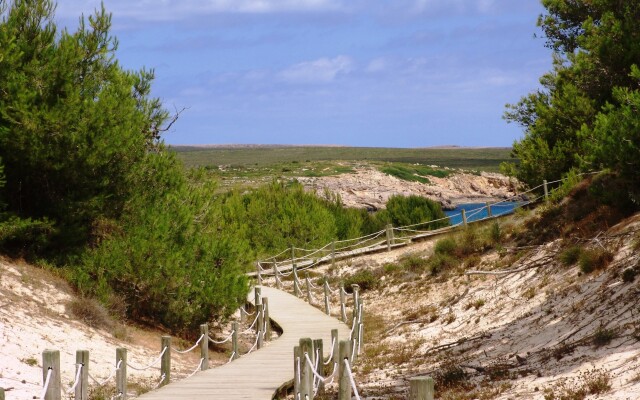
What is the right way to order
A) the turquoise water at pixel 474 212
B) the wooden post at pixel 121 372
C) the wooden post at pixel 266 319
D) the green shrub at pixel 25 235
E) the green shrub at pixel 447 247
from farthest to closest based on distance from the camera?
the turquoise water at pixel 474 212 → the green shrub at pixel 447 247 → the wooden post at pixel 266 319 → the green shrub at pixel 25 235 → the wooden post at pixel 121 372

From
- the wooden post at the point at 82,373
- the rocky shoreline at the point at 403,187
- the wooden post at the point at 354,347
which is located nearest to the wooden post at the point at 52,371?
the wooden post at the point at 82,373

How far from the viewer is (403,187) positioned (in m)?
150

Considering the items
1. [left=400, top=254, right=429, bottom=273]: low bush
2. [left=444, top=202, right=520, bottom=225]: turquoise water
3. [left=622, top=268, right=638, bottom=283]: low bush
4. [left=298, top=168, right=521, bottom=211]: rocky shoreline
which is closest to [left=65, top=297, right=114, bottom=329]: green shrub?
[left=622, top=268, right=638, bottom=283]: low bush

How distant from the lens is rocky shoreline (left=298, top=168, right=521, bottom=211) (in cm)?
12962

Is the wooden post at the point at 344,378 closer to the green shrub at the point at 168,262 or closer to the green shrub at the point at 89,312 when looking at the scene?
the green shrub at the point at 89,312

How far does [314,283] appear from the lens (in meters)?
38.3

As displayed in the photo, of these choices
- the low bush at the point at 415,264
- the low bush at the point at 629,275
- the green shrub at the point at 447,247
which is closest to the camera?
the low bush at the point at 629,275

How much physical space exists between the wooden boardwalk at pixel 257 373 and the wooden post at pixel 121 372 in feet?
1.20

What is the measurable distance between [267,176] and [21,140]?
362ft

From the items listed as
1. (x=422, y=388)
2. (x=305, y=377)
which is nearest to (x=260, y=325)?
(x=305, y=377)

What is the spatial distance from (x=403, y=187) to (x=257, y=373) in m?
134

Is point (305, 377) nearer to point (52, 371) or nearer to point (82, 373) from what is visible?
point (82, 373)

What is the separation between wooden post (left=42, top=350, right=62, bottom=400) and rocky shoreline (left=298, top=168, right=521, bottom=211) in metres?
99.1

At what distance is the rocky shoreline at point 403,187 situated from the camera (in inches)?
5103
